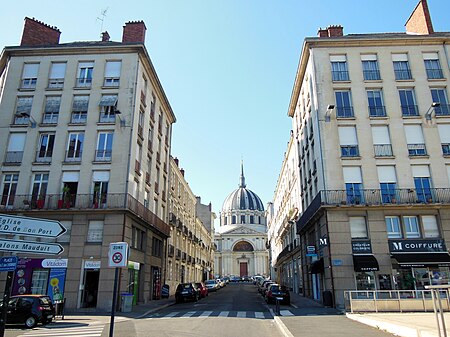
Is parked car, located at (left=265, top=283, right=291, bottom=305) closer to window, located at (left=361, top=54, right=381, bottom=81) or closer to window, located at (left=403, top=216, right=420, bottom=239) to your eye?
window, located at (left=403, top=216, right=420, bottom=239)

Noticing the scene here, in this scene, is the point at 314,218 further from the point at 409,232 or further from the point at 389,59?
the point at 389,59

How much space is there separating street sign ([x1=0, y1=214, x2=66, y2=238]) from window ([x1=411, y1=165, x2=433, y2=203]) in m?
22.9

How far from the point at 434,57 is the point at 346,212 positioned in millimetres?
13991

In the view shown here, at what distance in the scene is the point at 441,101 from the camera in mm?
26266

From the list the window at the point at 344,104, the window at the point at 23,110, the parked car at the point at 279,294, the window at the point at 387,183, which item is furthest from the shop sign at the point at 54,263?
the window at the point at 344,104

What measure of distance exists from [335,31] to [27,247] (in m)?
28.4

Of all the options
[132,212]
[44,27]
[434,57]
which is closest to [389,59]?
[434,57]

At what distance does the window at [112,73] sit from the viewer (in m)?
27.2

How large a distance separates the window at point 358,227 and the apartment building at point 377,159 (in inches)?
2.5

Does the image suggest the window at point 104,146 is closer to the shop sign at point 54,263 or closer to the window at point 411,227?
the shop sign at point 54,263

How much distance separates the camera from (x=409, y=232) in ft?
75.7

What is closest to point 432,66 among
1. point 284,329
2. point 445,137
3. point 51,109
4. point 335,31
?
point 445,137

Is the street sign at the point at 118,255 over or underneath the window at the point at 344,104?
underneath

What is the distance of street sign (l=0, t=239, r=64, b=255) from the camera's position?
245 inches
